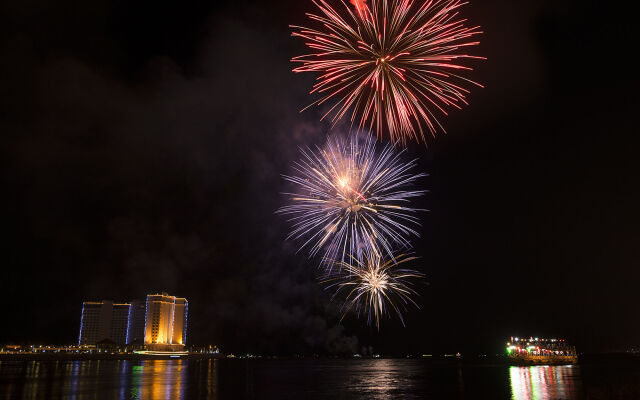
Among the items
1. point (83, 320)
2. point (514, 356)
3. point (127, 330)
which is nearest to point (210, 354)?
point (127, 330)

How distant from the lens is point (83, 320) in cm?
15212

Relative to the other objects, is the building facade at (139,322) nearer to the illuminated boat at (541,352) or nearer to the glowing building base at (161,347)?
the glowing building base at (161,347)

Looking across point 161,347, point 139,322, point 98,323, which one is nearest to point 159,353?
point 161,347

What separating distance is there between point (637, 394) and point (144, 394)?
33.3 metres

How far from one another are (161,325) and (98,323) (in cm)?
2278

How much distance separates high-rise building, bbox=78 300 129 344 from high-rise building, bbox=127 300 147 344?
158 inches

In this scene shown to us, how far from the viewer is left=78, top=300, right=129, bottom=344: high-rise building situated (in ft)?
495

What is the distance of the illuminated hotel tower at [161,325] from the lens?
149125 millimetres

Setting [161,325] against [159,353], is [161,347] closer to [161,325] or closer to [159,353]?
[159,353]

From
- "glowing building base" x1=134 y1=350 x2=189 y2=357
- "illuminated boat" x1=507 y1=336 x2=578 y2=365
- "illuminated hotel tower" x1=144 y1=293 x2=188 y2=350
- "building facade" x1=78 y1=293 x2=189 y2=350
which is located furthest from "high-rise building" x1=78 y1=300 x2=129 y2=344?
"illuminated boat" x1=507 y1=336 x2=578 y2=365

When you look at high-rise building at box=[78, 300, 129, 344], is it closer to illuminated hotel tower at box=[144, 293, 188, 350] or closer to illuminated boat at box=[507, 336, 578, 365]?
illuminated hotel tower at box=[144, 293, 188, 350]

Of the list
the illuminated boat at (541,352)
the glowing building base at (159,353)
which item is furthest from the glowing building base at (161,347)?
the illuminated boat at (541,352)

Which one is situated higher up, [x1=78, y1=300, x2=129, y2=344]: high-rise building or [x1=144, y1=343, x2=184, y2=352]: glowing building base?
[x1=78, y1=300, x2=129, y2=344]: high-rise building

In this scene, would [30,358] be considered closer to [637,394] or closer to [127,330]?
[127,330]
